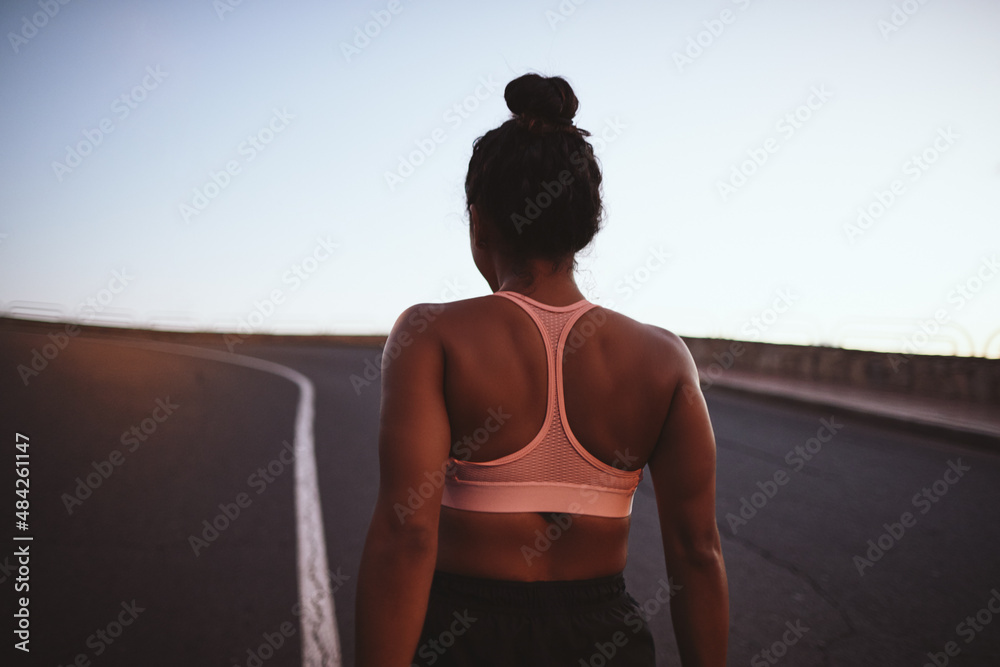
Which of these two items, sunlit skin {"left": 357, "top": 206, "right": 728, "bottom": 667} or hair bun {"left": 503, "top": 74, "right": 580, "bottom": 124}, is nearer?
sunlit skin {"left": 357, "top": 206, "right": 728, "bottom": 667}

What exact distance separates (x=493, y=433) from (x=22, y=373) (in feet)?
50.2

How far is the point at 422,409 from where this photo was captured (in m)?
1.15

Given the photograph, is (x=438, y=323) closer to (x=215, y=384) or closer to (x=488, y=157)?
(x=488, y=157)

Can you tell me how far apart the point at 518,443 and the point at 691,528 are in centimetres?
40

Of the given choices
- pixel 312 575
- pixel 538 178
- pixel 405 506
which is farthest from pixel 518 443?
pixel 312 575

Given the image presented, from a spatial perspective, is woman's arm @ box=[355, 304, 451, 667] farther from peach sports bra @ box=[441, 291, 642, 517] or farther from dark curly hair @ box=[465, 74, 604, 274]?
dark curly hair @ box=[465, 74, 604, 274]

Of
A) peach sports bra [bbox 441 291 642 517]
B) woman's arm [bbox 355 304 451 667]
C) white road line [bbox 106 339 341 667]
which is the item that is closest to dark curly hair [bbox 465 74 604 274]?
peach sports bra [bbox 441 291 642 517]

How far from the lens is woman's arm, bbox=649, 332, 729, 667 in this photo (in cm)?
127

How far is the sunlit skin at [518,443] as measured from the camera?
1131 millimetres

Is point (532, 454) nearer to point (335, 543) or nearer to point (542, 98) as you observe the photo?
point (542, 98)

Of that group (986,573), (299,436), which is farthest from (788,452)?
(299,436)

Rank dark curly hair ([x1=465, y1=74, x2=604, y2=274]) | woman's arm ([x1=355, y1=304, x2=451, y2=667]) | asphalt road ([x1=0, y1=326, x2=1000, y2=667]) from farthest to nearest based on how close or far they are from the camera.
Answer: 1. asphalt road ([x1=0, y1=326, x2=1000, y2=667])
2. dark curly hair ([x1=465, y1=74, x2=604, y2=274])
3. woman's arm ([x1=355, y1=304, x2=451, y2=667])

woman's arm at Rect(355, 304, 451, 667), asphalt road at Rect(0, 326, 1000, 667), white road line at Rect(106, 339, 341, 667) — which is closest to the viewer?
woman's arm at Rect(355, 304, 451, 667)

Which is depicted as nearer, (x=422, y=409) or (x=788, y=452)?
(x=422, y=409)
